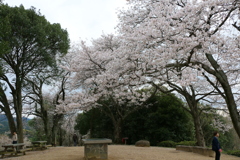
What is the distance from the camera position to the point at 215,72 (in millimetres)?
7996

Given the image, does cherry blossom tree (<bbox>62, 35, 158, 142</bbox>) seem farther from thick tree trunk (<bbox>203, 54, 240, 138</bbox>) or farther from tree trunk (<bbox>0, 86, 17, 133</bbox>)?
tree trunk (<bbox>0, 86, 17, 133</bbox>)

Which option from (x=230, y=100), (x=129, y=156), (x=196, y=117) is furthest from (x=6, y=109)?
(x=230, y=100)

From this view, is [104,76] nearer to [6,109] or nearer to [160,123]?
[6,109]

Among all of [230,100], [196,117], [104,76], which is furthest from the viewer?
[196,117]

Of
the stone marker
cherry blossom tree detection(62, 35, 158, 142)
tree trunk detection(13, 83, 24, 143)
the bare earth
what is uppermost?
cherry blossom tree detection(62, 35, 158, 142)

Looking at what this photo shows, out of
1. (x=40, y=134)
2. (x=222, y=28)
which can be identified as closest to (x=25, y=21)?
(x=222, y=28)

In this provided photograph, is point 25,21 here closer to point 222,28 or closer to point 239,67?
point 222,28

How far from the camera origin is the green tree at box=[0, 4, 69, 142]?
41.8 ft

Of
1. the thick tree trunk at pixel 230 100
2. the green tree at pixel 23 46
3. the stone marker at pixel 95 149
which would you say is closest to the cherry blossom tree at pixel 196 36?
the thick tree trunk at pixel 230 100

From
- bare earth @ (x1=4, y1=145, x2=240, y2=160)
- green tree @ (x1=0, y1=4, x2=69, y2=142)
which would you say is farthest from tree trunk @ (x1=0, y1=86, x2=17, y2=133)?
bare earth @ (x1=4, y1=145, x2=240, y2=160)

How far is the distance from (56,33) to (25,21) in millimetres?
2392

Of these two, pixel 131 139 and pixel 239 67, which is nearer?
pixel 239 67

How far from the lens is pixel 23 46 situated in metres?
13.5

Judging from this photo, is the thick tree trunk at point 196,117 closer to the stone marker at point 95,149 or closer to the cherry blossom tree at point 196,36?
the cherry blossom tree at point 196,36
